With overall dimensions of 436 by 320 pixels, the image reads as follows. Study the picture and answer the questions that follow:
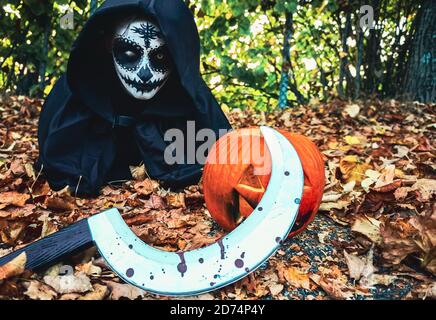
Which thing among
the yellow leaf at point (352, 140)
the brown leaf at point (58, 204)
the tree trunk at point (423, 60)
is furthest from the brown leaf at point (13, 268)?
the tree trunk at point (423, 60)

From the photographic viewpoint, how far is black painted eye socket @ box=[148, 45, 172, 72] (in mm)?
2289

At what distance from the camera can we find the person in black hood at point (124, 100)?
7.41ft

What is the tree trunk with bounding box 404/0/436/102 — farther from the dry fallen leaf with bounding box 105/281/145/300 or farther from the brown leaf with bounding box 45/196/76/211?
the dry fallen leaf with bounding box 105/281/145/300

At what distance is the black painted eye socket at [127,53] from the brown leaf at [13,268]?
1.25 metres

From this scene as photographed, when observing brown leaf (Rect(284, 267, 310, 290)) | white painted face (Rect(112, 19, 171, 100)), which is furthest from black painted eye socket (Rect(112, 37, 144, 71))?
brown leaf (Rect(284, 267, 310, 290))

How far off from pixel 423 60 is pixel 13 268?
15.6ft

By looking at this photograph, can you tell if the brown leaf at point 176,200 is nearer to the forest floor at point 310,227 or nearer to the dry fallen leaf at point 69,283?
the forest floor at point 310,227

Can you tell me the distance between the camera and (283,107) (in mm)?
5500

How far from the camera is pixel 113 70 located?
251cm

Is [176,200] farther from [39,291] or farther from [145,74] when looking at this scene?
[39,291]

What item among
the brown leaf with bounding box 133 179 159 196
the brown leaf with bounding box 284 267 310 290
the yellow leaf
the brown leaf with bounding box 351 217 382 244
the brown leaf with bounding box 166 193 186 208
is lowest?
the brown leaf with bounding box 284 267 310 290

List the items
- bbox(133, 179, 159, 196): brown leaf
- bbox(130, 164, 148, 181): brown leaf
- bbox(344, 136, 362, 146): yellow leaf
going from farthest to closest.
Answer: bbox(344, 136, 362, 146): yellow leaf
bbox(130, 164, 148, 181): brown leaf
bbox(133, 179, 159, 196): brown leaf
